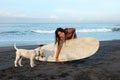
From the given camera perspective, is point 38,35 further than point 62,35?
Yes

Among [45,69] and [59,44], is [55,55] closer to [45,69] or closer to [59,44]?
[59,44]

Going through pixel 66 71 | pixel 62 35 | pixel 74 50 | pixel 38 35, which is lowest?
pixel 38 35

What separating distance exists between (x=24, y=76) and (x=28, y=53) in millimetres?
997

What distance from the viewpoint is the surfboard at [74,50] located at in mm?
9562

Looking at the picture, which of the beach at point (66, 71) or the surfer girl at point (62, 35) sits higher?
the surfer girl at point (62, 35)

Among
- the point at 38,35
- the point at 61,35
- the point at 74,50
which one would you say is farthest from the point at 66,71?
the point at 38,35

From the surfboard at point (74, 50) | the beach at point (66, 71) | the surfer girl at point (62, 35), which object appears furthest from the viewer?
the surfboard at point (74, 50)

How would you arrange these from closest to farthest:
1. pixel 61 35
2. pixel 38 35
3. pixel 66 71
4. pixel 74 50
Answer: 1. pixel 66 71
2. pixel 61 35
3. pixel 74 50
4. pixel 38 35

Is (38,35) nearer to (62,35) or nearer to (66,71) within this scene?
(62,35)

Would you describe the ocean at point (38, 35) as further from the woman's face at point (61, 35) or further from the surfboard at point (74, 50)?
the woman's face at point (61, 35)

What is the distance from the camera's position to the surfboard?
9562mm

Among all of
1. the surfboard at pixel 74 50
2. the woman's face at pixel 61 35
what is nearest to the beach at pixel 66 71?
the surfboard at pixel 74 50

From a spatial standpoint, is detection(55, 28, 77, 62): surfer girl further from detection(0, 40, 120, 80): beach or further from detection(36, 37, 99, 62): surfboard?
detection(0, 40, 120, 80): beach

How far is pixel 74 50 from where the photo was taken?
9.85 m
